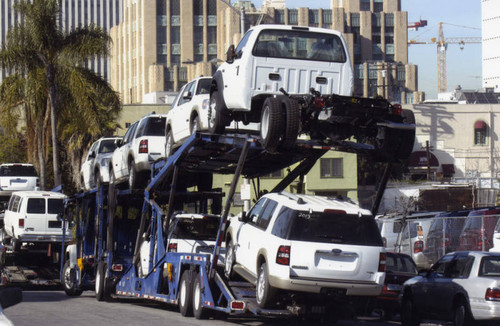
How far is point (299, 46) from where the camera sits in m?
15.0

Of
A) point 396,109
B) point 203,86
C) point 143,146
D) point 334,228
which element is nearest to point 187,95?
point 203,86

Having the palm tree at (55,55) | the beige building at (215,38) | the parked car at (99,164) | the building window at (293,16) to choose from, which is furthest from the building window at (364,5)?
the parked car at (99,164)

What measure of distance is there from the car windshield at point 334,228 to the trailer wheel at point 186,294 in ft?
11.3

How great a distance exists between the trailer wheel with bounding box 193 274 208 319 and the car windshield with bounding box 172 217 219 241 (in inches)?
71.8

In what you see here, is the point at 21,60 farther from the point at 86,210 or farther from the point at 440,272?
the point at 440,272

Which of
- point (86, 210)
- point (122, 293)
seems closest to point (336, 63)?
point (122, 293)

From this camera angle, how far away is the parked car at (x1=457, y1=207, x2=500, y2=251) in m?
23.5

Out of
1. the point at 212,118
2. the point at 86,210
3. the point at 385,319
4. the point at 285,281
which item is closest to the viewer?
the point at 285,281

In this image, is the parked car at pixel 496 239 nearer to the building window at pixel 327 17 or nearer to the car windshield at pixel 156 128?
the car windshield at pixel 156 128

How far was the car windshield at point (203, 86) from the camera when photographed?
17234mm

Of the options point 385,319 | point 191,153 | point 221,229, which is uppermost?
point 191,153

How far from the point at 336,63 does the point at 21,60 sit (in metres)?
22.9

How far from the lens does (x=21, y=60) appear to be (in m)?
35.2

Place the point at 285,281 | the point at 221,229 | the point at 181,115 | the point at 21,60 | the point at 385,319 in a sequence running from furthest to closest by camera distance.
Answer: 1. the point at 21,60
2. the point at 385,319
3. the point at 181,115
4. the point at 221,229
5. the point at 285,281
